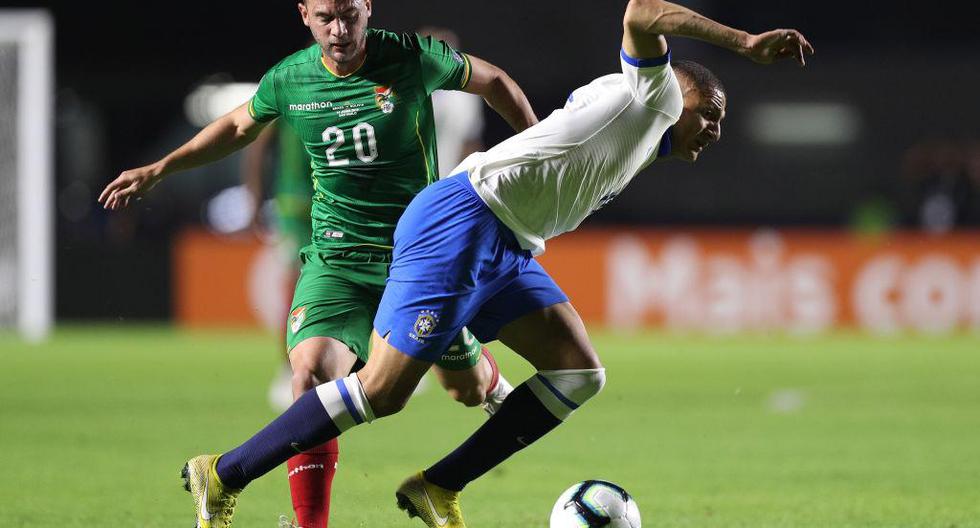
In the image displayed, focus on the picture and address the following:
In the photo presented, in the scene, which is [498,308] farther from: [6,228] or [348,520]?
[6,228]

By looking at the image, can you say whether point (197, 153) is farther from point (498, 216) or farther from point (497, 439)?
point (497, 439)

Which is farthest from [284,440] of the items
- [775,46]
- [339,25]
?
[775,46]

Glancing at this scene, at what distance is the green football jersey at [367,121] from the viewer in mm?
5590

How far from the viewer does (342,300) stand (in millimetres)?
5590

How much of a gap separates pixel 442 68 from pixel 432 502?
5.12 feet

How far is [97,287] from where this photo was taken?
1723cm

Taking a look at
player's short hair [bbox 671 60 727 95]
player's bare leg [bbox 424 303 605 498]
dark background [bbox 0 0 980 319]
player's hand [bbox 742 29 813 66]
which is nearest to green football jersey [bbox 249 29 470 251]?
player's bare leg [bbox 424 303 605 498]

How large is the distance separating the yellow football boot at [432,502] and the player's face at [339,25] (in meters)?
1.52

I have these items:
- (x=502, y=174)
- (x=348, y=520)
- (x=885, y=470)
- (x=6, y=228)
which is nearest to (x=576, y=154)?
(x=502, y=174)

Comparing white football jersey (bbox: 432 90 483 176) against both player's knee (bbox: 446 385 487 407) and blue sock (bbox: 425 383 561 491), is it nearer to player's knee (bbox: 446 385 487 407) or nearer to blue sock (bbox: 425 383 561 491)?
player's knee (bbox: 446 385 487 407)

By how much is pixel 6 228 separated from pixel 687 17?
1260cm

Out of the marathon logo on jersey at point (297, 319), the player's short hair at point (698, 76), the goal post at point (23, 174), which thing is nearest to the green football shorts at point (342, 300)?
the marathon logo on jersey at point (297, 319)

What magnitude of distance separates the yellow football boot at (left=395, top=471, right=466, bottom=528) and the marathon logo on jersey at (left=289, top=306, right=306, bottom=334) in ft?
2.19

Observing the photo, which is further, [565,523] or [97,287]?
[97,287]
